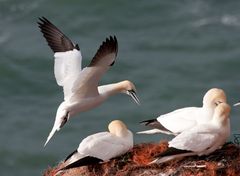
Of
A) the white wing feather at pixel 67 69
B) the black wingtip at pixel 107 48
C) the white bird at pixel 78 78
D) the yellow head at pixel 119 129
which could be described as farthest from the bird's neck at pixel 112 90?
the yellow head at pixel 119 129

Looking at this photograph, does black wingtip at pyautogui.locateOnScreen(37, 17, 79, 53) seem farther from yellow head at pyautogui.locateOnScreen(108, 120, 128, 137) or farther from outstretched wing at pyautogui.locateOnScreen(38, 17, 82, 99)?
yellow head at pyautogui.locateOnScreen(108, 120, 128, 137)

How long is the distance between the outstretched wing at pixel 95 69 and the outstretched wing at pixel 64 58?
13.9 inches

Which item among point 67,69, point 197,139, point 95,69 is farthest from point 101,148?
point 67,69

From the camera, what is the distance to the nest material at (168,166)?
16234 mm

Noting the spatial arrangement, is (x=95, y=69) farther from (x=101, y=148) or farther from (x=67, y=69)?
(x=101, y=148)

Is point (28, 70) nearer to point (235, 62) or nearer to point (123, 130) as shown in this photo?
point (235, 62)

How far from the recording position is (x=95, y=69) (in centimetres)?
1897

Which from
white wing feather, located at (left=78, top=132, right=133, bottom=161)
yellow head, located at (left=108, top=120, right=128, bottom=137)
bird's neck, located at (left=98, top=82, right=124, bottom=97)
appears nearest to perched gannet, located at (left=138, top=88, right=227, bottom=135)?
yellow head, located at (left=108, top=120, right=128, bottom=137)

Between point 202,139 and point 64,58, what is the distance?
200 inches

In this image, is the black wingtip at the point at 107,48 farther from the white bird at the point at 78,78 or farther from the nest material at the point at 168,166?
the nest material at the point at 168,166

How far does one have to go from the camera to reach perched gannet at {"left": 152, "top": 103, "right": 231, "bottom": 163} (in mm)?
16297

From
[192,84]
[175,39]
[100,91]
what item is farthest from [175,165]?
[175,39]

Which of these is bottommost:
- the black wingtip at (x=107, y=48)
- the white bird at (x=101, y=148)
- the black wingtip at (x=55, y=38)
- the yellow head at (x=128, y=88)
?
the white bird at (x=101, y=148)

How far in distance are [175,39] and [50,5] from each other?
503 cm
